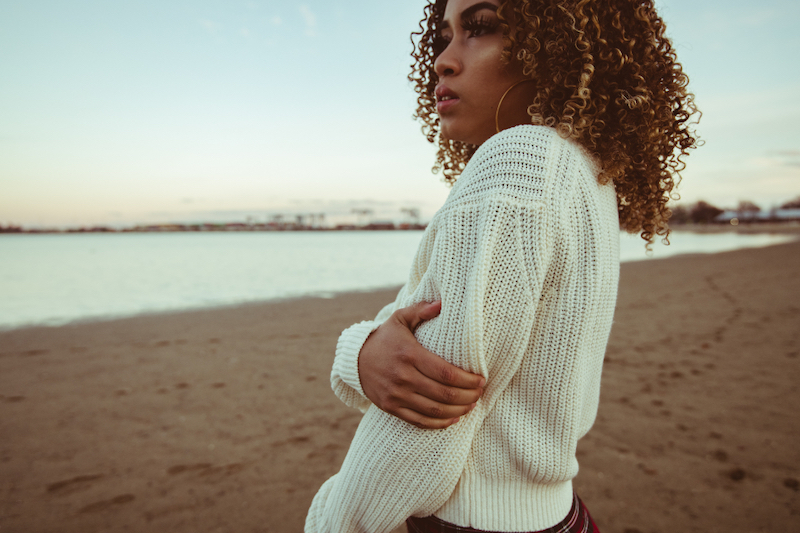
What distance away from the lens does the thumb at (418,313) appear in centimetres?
75

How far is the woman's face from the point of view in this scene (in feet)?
3.03

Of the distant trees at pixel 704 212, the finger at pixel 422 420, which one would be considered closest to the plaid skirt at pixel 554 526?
the finger at pixel 422 420

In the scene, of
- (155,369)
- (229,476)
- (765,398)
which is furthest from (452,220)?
(155,369)

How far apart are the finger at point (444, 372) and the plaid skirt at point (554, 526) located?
0.33 metres

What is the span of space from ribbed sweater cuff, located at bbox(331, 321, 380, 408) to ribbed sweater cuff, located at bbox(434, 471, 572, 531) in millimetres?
265

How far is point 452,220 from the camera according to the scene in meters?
0.75

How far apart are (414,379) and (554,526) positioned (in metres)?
0.49

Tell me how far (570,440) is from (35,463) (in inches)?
153

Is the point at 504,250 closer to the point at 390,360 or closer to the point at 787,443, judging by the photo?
the point at 390,360

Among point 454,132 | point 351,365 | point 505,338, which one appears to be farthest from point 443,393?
point 454,132

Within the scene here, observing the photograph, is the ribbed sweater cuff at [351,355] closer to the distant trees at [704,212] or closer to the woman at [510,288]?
the woman at [510,288]

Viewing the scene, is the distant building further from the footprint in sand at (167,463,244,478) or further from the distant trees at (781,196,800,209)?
the footprint in sand at (167,463,244,478)

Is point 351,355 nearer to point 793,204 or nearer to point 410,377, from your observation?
point 410,377

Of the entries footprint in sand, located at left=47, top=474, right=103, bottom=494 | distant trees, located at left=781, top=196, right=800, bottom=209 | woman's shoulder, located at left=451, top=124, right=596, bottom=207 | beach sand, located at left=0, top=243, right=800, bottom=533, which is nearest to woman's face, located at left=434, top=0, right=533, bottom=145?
woman's shoulder, located at left=451, top=124, right=596, bottom=207
